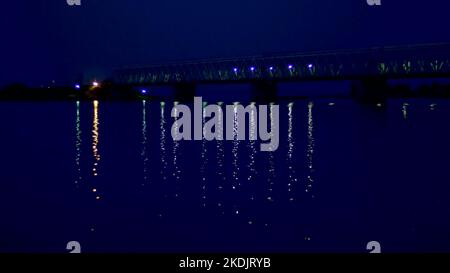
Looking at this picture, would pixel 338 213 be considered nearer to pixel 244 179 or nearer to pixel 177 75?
pixel 244 179

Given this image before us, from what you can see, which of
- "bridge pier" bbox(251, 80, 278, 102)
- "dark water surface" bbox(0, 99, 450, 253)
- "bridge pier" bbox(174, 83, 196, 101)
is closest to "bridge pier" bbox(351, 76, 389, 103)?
"bridge pier" bbox(251, 80, 278, 102)

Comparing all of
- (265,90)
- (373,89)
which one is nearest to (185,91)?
(265,90)

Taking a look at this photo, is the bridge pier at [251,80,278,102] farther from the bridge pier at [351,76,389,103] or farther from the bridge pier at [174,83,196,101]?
the bridge pier at [351,76,389,103]

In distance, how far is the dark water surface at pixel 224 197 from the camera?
1546 cm

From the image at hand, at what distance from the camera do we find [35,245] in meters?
14.9

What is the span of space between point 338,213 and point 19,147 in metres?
20.8

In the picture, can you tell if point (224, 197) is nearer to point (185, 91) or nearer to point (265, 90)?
point (265, 90)

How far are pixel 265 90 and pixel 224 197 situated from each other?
109m

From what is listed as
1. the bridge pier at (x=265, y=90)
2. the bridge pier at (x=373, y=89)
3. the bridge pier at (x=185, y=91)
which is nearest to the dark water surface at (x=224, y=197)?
the bridge pier at (x=373, y=89)

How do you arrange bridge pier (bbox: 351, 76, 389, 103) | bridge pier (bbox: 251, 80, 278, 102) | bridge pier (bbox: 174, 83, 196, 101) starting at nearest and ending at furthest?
bridge pier (bbox: 351, 76, 389, 103), bridge pier (bbox: 251, 80, 278, 102), bridge pier (bbox: 174, 83, 196, 101)

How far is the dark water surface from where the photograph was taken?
50.7 ft

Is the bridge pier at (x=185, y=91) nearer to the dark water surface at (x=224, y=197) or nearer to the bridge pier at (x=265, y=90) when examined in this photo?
the bridge pier at (x=265, y=90)

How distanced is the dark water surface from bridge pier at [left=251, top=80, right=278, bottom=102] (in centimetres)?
9234

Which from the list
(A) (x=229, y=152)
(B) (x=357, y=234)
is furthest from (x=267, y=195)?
(A) (x=229, y=152)
